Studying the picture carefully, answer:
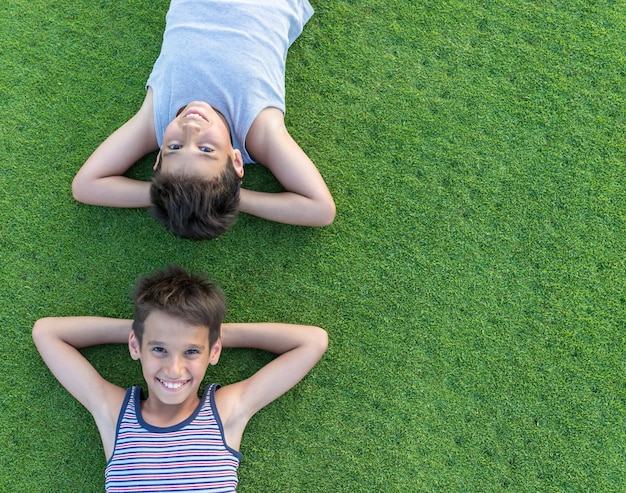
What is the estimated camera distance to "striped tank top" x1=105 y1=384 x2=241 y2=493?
1.66 metres

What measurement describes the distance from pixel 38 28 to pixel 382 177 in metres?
1.50

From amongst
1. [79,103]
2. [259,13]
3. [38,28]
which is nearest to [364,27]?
[259,13]

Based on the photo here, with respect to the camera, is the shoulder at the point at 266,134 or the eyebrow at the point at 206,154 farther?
the shoulder at the point at 266,134

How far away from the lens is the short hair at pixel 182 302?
63.4 inches

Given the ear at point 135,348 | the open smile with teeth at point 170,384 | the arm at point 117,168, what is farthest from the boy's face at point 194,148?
the open smile with teeth at point 170,384

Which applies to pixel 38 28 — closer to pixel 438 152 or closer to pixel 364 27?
pixel 364 27

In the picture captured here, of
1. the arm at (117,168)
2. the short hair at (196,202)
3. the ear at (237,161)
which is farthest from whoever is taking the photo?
the arm at (117,168)

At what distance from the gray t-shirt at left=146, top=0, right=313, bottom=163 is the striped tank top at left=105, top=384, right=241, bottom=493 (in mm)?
972

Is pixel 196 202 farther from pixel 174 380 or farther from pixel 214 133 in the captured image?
pixel 174 380

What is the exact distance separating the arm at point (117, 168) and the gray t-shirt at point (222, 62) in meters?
0.10

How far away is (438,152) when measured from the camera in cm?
204

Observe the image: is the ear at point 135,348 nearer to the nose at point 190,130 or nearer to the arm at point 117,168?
the arm at point 117,168

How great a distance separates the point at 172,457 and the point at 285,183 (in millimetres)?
1013

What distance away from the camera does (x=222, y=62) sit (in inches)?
70.7
